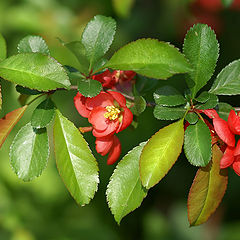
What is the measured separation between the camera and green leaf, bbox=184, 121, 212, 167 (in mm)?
933

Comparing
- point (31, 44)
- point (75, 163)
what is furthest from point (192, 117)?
point (31, 44)

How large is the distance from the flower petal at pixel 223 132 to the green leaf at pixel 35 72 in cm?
33

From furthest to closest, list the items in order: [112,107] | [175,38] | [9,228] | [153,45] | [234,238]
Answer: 1. [175,38]
2. [234,238]
3. [9,228]
4. [112,107]
5. [153,45]

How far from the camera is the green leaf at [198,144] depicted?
93 cm

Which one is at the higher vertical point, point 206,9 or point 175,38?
point 206,9

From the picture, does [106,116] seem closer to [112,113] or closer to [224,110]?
[112,113]

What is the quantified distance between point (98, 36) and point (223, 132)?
1.22 ft

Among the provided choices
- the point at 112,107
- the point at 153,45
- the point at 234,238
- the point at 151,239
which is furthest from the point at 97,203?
the point at 153,45

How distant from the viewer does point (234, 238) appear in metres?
2.56

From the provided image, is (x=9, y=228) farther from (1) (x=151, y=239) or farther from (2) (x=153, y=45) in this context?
(2) (x=153, y=45)

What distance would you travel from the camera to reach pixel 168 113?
0.99 meters

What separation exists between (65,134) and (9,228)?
1.53m

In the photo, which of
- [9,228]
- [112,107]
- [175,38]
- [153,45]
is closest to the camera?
[153,45]

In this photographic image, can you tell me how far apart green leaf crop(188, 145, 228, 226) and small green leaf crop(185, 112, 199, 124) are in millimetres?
83
